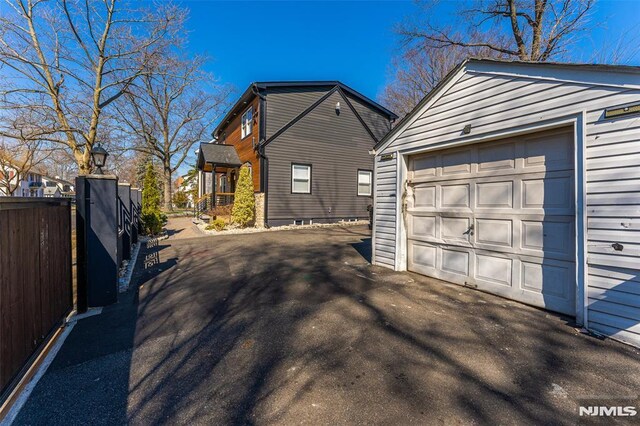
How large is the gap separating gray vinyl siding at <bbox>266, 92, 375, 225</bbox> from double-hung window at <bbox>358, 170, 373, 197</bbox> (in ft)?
0.98

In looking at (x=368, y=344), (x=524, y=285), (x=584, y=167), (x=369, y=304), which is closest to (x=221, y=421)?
(x=368, y=344)

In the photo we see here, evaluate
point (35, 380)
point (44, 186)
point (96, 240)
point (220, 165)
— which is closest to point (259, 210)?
point (220, 165)

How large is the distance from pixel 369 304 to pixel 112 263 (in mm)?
4013

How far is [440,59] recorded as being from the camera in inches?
804

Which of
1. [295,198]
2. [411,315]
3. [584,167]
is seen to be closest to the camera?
[584,167]

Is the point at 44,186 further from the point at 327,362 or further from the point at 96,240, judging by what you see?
the point at 327,362

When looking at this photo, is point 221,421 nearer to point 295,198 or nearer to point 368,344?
point 368,344

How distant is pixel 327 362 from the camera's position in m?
→ 2.74

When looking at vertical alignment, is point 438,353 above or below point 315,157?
below

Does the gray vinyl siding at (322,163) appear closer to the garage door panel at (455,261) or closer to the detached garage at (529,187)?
the detached garage at (529,187)

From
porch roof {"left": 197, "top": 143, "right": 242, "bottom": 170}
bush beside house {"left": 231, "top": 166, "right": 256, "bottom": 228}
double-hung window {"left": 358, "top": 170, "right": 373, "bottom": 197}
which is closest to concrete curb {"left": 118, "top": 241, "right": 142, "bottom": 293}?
bush beside house {"left": 231, "top": 166, "right": 256, "bottom": 228}

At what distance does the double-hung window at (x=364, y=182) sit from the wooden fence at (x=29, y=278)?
515 inches

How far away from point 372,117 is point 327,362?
1532 cm

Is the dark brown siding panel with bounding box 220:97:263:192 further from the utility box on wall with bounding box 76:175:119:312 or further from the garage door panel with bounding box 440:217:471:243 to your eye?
the garage door panel with bounding box 440:217:471:243
